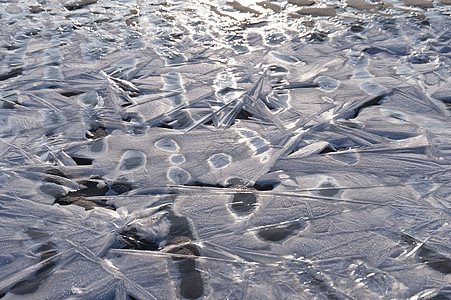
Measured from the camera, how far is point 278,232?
4.32 feet

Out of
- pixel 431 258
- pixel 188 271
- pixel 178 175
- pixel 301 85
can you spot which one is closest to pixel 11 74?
pixel 178 175

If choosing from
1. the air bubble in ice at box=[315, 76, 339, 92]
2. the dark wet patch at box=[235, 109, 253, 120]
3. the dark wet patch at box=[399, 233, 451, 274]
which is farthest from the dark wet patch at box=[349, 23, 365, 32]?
the dark wet patch at box=[399, 233, 451, 274]

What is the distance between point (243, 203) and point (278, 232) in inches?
6.5

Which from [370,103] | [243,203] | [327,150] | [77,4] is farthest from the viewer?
[77,4]

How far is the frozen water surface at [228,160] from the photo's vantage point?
3.92 ft

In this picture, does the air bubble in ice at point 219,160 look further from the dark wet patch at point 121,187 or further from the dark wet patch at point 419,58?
the dark wet patch at point 419,58

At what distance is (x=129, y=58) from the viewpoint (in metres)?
2.37

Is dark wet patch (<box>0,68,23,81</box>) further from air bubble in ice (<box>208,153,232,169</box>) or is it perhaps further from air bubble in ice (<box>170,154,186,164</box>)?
air bubble in ice (<box>208,153,232,169</box>)

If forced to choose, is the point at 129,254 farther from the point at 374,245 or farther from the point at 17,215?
the point at 374,245

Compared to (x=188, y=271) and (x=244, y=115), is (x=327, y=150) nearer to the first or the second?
(x=244, y=115)

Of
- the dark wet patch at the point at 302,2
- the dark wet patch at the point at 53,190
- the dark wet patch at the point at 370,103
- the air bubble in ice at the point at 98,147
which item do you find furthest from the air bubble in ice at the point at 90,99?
the dark wet patch at the point at 302,2

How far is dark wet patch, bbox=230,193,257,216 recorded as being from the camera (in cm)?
139

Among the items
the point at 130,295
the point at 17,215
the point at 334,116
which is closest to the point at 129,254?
the point at 130,295

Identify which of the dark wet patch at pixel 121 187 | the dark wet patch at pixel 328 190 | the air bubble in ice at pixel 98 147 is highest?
the dark wet patch at pixel 328 190
